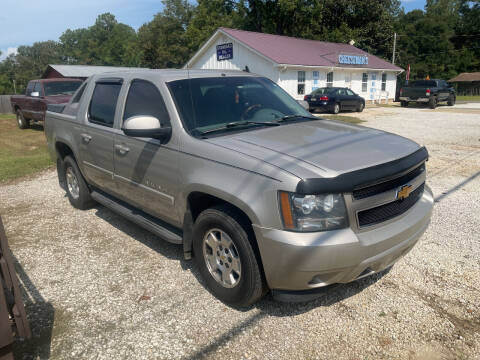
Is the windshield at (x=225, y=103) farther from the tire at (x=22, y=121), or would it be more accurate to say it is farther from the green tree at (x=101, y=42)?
the green tree at (x=101, y=42)

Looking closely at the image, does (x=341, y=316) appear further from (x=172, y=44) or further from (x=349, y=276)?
(x=172, y=44)

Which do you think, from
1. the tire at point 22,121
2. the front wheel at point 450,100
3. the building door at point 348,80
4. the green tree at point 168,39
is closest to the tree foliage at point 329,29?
the green tree at point 168,39

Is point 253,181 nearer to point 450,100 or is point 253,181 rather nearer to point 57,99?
point 57,99

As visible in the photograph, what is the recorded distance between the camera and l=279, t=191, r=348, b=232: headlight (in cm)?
255

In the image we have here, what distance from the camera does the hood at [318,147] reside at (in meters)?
2.67

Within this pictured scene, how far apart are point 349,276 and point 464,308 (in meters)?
1.18

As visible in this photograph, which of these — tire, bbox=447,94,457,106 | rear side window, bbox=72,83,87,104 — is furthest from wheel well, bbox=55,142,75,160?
tire, bbox=447,94,457,106

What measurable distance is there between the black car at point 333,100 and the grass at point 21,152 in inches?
545

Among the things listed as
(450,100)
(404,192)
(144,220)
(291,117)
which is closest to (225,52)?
(450,100)

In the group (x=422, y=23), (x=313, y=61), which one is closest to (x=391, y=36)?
(x=422, y=23)

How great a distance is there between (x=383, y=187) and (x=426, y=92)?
2512 centimetres

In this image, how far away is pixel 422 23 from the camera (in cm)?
5969

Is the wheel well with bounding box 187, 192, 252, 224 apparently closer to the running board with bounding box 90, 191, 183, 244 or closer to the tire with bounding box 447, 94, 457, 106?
the running board with bounding box 90, 191, 183, 244

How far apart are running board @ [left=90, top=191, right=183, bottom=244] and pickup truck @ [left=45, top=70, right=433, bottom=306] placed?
2 cm
